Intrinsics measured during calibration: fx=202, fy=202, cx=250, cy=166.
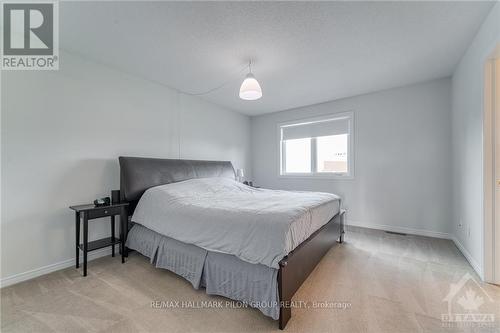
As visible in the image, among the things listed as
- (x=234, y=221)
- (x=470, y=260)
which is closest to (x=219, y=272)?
(x=234, y=221)

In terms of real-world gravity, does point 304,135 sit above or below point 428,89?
below

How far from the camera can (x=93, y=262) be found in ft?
8.17

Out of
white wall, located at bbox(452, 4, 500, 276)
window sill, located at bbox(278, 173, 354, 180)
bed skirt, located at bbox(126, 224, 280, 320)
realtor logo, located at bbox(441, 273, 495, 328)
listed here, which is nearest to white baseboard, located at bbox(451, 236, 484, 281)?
white wall, located at bbox(452, 4, 500, 276)

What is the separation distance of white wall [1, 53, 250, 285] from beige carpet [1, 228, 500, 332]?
0.40m

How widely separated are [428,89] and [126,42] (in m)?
4.40

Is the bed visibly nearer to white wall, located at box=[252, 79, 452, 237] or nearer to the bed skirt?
the bed skirt

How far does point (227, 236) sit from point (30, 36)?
2.95 m

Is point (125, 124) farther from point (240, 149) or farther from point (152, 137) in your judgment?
Result: point (240, 149)

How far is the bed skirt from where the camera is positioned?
4.95ft

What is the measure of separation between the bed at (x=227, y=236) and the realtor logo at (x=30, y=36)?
53.4 inches

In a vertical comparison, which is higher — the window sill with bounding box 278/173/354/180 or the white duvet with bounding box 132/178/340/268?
the window sill with bounding box 278/173/354/180

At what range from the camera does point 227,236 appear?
1.73 m

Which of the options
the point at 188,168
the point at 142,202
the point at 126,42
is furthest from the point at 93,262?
the point at 126,42

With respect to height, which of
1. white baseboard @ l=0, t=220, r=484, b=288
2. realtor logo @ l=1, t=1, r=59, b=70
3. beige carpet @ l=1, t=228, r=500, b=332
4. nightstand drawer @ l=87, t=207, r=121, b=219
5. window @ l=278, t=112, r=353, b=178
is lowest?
beige carpet @ l=1, t=228, r=500, b=332
